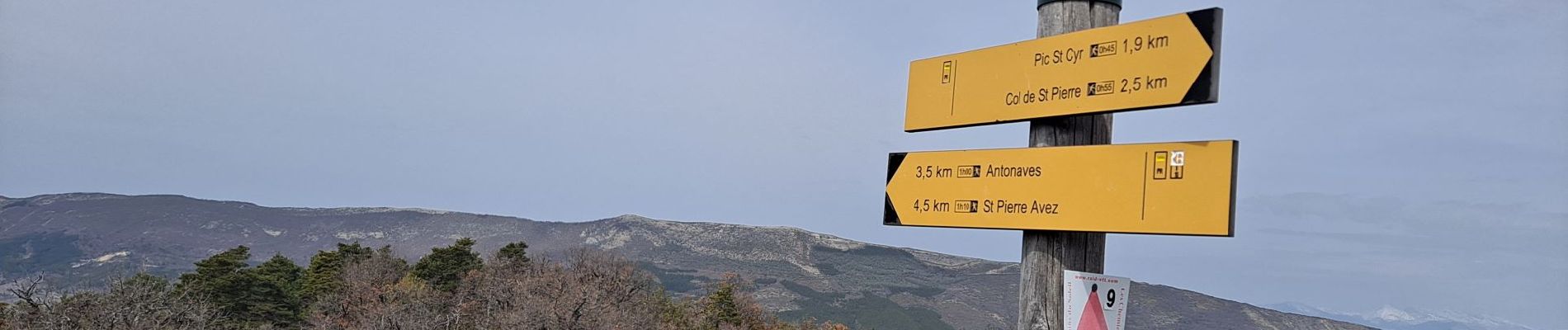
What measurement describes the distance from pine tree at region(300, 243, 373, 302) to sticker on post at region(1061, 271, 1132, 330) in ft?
189

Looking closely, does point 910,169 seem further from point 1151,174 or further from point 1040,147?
→ point 1151,174

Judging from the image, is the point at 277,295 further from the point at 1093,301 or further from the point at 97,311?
the point at 1093,301

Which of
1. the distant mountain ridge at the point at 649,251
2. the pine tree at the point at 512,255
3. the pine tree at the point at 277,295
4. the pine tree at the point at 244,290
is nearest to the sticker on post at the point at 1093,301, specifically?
the pine tree at the point at 244,290

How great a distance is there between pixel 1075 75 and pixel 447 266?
2543 inches

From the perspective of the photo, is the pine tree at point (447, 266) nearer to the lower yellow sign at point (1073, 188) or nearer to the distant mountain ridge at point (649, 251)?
the distant mountain ridge at point (649, 251)

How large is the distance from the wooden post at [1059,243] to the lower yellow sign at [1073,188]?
0.14m

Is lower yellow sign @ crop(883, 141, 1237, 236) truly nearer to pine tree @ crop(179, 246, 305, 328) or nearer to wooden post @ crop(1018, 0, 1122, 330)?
wooden post @ crop(1018, 0, 1122, 330)

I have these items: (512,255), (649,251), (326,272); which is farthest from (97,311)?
(649,251)

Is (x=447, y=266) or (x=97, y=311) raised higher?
(x=447, y=266)

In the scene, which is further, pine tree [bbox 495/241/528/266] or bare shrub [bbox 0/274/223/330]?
pine tree [bbox 495/241/528/266]

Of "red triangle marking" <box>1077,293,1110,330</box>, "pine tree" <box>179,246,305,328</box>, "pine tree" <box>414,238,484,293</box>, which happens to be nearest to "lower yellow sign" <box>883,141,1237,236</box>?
"red triangle marking" <box>1077,293,1110,330</box>

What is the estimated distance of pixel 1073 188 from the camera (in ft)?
13.3

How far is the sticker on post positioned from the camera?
13.8 ft

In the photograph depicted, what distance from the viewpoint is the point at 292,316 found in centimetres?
5547
